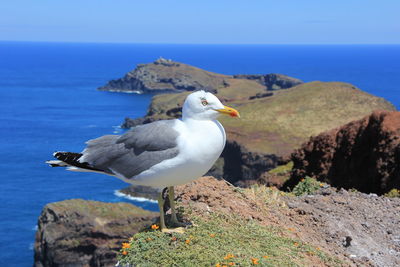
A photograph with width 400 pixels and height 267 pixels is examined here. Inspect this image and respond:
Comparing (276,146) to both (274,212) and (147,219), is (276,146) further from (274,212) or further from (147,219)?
(274,212)

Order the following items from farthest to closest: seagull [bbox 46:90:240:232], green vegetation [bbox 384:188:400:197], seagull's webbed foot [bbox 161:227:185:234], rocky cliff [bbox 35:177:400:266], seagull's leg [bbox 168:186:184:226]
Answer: green vegetation [bbox 384:188:400:197] < seagull's leg [bbox 168:186:184:226] < seagull's webbed foot [bbox 161:227:185:234] < rocky cliff [bbox 35:177:400:266] < seagull [bbox 46:90:240:232]

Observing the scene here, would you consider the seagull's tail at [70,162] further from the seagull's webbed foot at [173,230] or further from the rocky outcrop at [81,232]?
the rocky outcrop at [81,232]

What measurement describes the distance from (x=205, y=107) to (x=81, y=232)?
138 feet

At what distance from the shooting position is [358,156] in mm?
18594

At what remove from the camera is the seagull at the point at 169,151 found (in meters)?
8.18

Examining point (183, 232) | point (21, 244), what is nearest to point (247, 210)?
point (183, 232)

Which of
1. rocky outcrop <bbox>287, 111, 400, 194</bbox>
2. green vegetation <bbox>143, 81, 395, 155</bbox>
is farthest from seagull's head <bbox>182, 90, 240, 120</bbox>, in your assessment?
green vegetation <bbox>143, 81, 395, 155</bbox>

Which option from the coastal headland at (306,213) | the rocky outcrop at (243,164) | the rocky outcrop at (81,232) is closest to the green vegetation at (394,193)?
the coastal headland at (306,213)

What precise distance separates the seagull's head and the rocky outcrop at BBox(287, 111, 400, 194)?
31.7ft

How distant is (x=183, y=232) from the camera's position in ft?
29.6

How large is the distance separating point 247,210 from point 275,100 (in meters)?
109

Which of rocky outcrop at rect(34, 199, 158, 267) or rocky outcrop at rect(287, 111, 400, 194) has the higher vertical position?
rocky outcrop at rect(287, 111, 400, 194)

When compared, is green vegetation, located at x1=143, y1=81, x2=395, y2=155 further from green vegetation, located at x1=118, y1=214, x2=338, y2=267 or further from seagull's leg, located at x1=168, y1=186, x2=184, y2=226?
seagull's leg, located at x1=168, y1=186, x2=184, y2=226

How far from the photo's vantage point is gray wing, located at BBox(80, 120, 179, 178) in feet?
27.5
